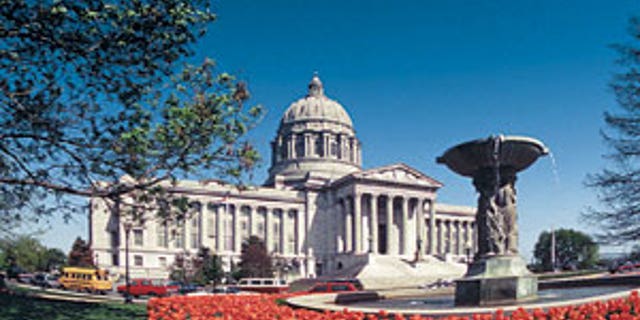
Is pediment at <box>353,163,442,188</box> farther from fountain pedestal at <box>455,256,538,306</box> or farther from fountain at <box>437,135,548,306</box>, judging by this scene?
fountain pedestal at <box>455,256,538,306</box>

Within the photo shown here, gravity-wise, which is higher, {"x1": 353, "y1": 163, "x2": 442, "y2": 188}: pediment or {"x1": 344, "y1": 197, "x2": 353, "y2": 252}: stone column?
{"x1": 353, "y1": 163, "x2": 442, "y2": 188}: pediment

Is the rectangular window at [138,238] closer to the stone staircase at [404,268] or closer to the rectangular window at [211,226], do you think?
the rectangular window at [211,226]

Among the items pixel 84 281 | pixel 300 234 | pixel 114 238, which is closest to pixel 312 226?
pixel 300 234

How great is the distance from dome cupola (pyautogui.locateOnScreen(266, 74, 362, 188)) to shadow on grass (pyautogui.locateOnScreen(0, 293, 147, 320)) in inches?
3115

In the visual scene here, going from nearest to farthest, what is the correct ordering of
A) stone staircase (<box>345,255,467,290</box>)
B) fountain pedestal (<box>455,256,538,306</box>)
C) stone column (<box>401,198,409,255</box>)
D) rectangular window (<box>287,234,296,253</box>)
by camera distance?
fountain pedestal (<box>455,256,538,306</box>), stone staircase (<box>345,255,467,290</box>), stone column (<box>401,198,409,255</box>), rectangular window (<box>287,234,296,253</box>)

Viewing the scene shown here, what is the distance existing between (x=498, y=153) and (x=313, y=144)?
87.3m

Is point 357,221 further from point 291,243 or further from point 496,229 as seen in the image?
point 496,229

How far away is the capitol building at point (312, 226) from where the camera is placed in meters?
77.8

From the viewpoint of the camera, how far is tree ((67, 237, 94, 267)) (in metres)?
69.6

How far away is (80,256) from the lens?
70812 mm

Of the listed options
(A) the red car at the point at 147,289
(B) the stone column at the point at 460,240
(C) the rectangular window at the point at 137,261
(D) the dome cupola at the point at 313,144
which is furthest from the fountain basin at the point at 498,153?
(B) the stone column at the point at 460,240

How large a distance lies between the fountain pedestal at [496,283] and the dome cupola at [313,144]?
3148 inches

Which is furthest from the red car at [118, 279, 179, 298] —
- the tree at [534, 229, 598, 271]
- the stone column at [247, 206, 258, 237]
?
the tree at [534, 229, 598, 271]

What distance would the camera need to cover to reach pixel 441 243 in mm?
101125
